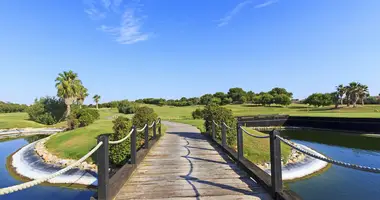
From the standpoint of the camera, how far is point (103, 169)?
3408 millimetres

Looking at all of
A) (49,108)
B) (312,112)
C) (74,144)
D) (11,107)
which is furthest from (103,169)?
(11,107)

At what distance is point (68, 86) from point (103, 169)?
3469 centimetres

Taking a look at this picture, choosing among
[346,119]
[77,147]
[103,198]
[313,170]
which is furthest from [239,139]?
[346,119]

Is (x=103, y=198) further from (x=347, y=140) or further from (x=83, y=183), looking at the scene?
(x=347, y=140)

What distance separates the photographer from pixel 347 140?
21203mm

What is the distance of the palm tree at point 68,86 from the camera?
34.2 m

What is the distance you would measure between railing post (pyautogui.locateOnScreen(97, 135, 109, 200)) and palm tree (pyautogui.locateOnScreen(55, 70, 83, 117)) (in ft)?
113

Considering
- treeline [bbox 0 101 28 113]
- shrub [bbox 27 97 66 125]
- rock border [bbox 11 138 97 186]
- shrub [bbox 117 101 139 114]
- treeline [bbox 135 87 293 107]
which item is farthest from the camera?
treeline [bbox 135 87 293 107]

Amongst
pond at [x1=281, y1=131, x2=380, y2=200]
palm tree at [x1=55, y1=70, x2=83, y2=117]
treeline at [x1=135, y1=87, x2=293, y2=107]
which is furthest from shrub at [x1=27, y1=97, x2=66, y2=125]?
treeline at [x1=135, y1=87, x2=293, y2=107]

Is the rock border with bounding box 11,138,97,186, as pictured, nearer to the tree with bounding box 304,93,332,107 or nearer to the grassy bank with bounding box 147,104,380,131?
the grassy bank with bounding box 147,104,380,131

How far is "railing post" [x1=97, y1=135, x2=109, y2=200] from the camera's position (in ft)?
11.2

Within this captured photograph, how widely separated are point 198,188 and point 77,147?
12.2 meters

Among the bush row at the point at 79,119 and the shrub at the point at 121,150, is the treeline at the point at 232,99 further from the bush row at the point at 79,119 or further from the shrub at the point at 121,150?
the shrub at the point at 121,150

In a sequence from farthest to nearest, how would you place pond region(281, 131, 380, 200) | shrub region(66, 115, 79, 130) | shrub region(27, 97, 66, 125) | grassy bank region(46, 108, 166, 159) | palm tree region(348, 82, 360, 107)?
palm tree region(348, 82, 360, 107), shrub region(27, 97, 66, 125), shrub region(66, 115, 79, 130), grassy bank region(46, 108, 166, 159), pond region(281, 131, 380, 200)
